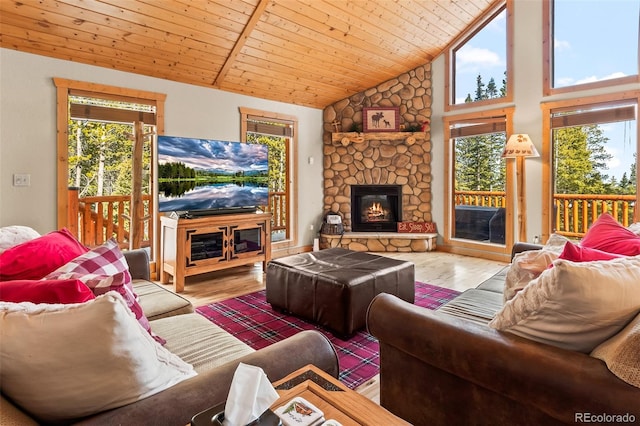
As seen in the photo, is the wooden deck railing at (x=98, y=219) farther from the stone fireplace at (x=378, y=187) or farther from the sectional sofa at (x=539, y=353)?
the sectional sofa at (x=539, y=353)

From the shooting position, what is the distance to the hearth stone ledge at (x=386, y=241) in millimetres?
5590

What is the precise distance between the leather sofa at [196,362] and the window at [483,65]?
16.4 ft

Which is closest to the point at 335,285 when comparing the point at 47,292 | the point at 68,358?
Answer: the point at 47,292

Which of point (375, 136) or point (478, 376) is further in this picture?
point (375, 136)

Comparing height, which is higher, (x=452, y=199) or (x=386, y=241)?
(x=452, y=199)

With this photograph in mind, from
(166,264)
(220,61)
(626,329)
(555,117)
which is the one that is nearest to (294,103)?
(220,61)

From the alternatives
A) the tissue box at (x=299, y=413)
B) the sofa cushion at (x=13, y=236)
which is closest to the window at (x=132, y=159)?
the sofa cushion at (x=13, y=236)

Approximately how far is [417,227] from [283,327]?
3536 millimetres

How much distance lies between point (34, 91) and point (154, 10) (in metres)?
1.36

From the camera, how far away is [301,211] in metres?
5.69

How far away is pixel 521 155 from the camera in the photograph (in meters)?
4.46

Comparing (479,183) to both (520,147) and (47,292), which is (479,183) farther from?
(47,292)

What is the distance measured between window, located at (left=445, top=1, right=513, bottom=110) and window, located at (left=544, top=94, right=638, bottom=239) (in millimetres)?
816

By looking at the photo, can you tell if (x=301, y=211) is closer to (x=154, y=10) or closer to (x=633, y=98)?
(x=154, y=10)
